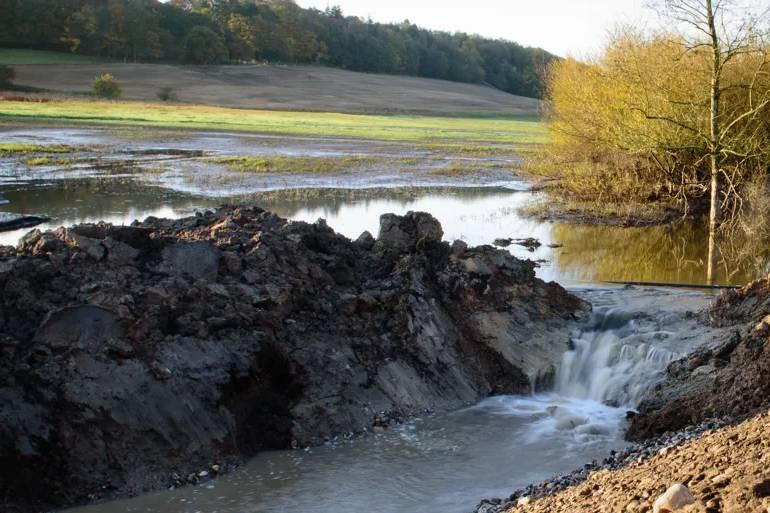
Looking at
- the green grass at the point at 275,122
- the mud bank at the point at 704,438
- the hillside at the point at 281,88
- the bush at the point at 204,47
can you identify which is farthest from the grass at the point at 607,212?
the bush at the point at 204,47

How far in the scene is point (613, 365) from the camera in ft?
46.7

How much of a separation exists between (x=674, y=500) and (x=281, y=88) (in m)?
98.8

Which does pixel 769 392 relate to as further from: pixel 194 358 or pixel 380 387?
pixel 194 358

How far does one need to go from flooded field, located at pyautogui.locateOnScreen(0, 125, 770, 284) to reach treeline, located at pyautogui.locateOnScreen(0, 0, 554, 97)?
48.6 metres

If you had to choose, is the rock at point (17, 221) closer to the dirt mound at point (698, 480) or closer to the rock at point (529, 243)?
the rock at point (529, 243)

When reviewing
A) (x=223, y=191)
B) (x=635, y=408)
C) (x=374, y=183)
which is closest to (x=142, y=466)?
(x=635, y=408)

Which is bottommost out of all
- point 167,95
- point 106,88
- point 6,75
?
point 167,95

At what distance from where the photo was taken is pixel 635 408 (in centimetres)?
1316

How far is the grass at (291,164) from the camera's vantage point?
135 ft

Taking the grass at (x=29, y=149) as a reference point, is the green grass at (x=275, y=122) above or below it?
above

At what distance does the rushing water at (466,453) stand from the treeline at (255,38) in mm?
79801

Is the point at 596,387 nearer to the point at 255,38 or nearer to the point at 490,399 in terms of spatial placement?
the point at 490,399

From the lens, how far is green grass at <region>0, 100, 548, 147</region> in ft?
212

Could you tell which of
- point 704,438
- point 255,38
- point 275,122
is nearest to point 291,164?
point 275,122
